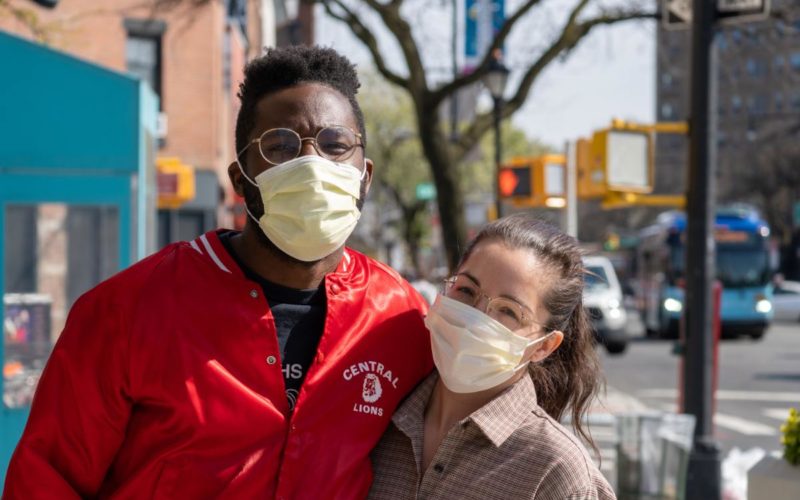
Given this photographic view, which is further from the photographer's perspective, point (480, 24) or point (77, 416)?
point (480, 24)

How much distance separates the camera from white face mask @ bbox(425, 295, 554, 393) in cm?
266

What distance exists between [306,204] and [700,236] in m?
6.09

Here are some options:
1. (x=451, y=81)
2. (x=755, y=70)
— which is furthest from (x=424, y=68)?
(x=755, y=70)

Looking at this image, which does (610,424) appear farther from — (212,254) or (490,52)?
(490,52)

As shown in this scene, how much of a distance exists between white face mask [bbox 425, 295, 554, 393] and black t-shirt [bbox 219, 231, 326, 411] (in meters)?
0.28

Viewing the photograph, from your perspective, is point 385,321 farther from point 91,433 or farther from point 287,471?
point 91,433

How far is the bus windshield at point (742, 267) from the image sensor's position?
29.9m

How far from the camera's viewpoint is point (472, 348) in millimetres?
2646

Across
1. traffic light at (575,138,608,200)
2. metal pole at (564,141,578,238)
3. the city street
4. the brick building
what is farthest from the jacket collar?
the city street

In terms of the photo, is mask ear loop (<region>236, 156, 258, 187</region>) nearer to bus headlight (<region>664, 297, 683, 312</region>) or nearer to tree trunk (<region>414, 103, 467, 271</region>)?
tree trunk (<region>414, 103, 467, 271</region>)

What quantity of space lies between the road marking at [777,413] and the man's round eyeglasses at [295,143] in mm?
13444

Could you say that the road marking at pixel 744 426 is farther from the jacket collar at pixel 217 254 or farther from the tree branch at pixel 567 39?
the jacket collar at pixel 217 254

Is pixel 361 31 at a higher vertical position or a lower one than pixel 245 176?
higher

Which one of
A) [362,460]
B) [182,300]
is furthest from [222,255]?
[362,460]
